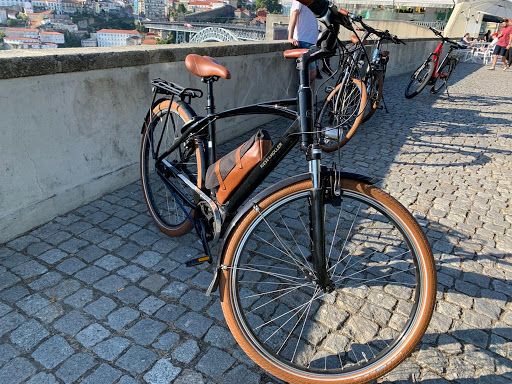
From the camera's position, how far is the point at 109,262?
9.93 ft

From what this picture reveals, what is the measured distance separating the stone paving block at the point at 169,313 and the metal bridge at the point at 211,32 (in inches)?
1803

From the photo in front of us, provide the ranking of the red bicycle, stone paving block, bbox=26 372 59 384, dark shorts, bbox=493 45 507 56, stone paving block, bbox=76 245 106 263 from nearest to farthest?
stone paving block, bbox=26 372 59 384 < stone paving block, bbox=76 245 106 263 < the red bicycle < dark shorts, bbox=493 45 507 56

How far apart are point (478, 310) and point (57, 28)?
97430 mm

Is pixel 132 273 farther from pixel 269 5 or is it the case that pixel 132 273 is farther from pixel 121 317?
pixel 269 5

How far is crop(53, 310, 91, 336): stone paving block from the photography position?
2377 mm

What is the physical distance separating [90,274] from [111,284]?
0.21 m

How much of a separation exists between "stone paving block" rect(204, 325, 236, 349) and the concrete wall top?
7.71 ft

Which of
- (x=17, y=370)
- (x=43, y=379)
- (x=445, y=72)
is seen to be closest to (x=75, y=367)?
(x=43, y=379)

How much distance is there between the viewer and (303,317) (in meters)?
2.56

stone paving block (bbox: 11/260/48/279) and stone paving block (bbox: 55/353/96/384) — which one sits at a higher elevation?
stone paving block (bbox: 11/260/48/279)

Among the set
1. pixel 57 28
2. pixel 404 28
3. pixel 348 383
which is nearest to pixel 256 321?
pixel 348 383

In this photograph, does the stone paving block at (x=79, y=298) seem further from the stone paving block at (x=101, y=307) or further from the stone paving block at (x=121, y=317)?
the stone paving block at (x=121, y=317)

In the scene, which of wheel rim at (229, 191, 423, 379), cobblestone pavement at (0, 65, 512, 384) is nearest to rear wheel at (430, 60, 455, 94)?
cobblestone pavement at (0, 65, 512, 384)

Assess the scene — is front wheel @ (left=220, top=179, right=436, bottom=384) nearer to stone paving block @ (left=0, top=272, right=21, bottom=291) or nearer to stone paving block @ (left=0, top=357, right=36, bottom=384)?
stone paving block @ (left=0, top=357, right=36, bottom=384)
